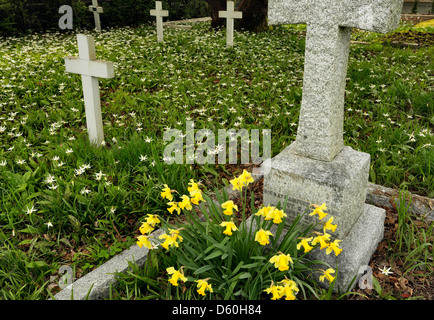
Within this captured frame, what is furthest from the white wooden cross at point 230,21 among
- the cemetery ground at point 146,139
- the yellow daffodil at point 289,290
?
the yellow daffodil at point 289,290

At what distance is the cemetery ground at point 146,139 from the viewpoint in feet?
7.83

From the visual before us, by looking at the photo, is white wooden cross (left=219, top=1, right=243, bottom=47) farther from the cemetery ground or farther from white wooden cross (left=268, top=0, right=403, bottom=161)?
white wooden cross (left=268, top=0, right=403, bottom=161)

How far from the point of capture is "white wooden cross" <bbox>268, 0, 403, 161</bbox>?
1.87m

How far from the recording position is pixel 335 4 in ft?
6.40

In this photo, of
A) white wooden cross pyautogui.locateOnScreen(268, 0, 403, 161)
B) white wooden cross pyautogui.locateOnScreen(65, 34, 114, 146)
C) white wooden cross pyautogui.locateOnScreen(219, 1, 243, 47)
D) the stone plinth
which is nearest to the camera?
white wooden cross pyautogui.locateOnScreen(268, 0, 403, 161)

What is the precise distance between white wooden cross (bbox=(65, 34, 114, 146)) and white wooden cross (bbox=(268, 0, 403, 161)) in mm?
1912

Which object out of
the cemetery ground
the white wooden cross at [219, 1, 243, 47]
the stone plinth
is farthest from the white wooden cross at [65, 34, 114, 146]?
the white wooden cross at [219, 1, 243, 47]

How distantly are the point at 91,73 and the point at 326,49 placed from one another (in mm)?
2374

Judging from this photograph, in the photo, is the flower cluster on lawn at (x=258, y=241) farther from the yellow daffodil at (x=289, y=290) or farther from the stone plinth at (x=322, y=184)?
the stone plinth at (x=322, y=184)

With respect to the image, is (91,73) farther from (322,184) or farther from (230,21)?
(230,21)

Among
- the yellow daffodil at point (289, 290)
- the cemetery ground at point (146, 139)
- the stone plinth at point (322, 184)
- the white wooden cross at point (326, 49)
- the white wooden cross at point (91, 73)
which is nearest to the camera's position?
the yellow daffodil at point (289, 290)

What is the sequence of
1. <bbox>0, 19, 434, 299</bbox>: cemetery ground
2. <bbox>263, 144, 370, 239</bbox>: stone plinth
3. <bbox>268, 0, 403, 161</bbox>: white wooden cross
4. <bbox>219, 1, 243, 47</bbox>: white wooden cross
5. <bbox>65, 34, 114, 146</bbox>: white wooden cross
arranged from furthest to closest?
<bbox>219, 1, 243, 47</bbox>: white wooden cross < <bbox>65, 34, 114, 146</bbox>: white wooden cross < <bbox>0, 19, 434, 299</bbox>: cemetery ground < <bbox>263, 144, 370, 239</bbox>: stone plinth < <bbox>268, 0, 403, 161</bbox>: white wooden cross

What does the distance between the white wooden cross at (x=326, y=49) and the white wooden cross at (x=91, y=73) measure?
191cm

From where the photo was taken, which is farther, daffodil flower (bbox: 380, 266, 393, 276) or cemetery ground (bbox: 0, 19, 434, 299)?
cemetery ground (bbox: 0, 19, 434, 299)
